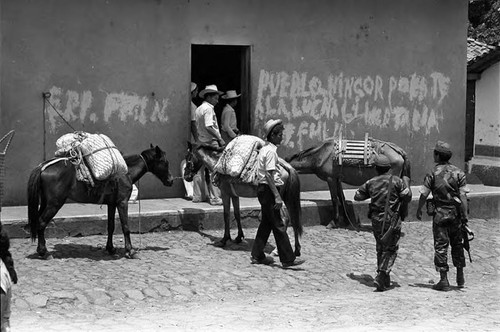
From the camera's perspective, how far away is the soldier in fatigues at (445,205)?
12312mm

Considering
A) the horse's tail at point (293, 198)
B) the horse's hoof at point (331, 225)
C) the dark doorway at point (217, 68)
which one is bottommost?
the horse's hoof at point (331, 225)

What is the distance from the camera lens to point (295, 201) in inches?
518

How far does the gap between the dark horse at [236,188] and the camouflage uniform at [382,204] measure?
1.18m

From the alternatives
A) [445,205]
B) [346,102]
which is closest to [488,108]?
[346,102]

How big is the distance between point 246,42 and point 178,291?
18.7 ft

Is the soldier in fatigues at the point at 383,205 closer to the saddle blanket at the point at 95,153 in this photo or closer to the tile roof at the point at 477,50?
the saddle blanket at the point at 95,153

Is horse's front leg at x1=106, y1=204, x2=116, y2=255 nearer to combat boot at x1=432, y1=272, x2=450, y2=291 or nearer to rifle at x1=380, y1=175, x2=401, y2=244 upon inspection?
rifle at x1=380, y1=175, x2=401, y2=244

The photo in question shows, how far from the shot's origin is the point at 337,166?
50.9ft

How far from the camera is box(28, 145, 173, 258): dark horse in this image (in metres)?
12.4

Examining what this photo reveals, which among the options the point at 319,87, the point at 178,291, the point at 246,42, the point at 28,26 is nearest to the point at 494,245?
the point at 319,87

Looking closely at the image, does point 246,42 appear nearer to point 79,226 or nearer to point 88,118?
point 88,118

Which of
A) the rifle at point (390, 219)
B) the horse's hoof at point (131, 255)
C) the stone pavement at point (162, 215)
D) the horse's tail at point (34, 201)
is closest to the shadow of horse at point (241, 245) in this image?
the stone pavement at point (162, 215)

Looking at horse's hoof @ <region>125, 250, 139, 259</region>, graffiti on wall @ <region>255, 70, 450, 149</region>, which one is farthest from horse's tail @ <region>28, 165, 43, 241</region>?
graffiti on wall @ <region>255, 70, 450, 149</region>

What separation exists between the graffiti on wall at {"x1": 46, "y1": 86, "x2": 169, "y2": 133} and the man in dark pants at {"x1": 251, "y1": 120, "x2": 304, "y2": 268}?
3475mm
